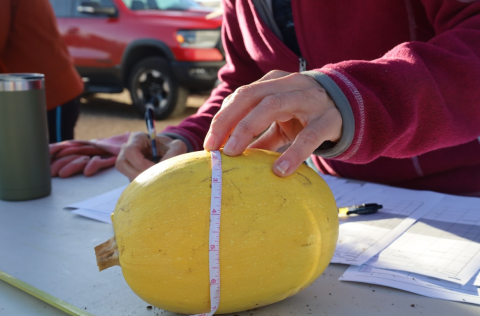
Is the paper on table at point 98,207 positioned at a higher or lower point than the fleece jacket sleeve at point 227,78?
lower

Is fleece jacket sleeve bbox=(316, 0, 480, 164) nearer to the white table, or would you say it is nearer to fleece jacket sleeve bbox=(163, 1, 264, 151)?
the white table

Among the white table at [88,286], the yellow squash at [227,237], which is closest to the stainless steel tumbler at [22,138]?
the white table at [88,286]

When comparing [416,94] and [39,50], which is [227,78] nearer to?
[416,94]

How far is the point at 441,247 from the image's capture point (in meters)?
1.13

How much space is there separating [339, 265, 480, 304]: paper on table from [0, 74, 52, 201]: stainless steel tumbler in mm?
1055

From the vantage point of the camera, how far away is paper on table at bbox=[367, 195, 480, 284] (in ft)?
3.37

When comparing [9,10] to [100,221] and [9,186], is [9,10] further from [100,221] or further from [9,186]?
[100,221]

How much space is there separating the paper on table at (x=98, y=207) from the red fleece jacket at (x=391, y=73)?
1.14 ft

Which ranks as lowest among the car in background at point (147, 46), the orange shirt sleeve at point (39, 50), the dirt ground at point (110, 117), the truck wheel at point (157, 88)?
the dirt ground at point (110, 117)

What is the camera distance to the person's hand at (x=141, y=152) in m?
1.58

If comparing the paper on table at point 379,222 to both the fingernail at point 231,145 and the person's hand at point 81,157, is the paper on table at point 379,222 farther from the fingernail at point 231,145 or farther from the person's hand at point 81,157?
the person's hand at point 81,157

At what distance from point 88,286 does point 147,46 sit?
6.19m

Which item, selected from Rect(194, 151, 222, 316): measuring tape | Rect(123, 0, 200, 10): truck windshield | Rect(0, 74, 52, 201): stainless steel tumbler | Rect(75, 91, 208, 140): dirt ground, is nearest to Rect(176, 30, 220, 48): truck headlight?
Rect(123, 0, 200, 10): truck windshield

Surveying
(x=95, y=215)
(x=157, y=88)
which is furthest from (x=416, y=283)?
(x=157, y=88)
